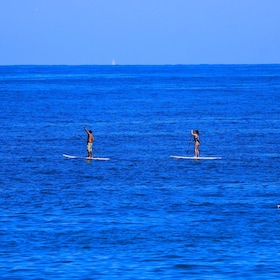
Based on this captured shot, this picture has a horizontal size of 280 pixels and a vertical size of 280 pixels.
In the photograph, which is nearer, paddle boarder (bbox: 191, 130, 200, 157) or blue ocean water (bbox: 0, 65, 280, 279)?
blue ocean water (bbox: 0, 65, 280, 279)

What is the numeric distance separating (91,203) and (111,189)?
4100mm

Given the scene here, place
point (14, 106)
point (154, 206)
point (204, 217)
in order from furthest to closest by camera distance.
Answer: point (14, 106) → point (154, 206) → point (204, 217)

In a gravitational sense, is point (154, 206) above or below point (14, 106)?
below

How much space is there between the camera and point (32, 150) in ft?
186

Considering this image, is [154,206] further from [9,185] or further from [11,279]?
[11,279]

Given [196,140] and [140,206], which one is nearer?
[140,206]

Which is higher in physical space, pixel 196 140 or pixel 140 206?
pixel 196 140

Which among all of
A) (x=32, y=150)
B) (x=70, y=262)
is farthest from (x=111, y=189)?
(x=32, y=150)

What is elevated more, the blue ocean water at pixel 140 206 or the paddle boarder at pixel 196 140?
the paddle boarder at pixel 196 140

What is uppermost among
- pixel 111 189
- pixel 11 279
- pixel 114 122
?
pixel 114 122

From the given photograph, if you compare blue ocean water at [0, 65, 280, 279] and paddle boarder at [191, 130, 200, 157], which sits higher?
paddle boarder at [191, 130, 200, 157]

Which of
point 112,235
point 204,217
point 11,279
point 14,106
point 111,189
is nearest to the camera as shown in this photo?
point 11,279

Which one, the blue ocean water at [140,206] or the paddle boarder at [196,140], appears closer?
the blue ocean water at [140,206]

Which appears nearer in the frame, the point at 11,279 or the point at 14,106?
the point at 11,279
